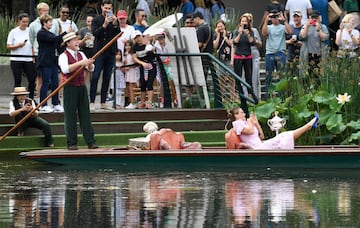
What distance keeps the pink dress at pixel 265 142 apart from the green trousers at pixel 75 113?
2333 mm

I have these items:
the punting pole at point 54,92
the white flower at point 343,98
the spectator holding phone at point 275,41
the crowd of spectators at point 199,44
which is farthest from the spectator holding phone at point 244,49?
the punting pole at point 54,92

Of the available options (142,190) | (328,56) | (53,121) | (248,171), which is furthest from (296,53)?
(142,190)

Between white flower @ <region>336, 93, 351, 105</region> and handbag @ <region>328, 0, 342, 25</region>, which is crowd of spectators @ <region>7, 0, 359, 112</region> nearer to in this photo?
handbag @ <region>328, 0, 342, 25</region>

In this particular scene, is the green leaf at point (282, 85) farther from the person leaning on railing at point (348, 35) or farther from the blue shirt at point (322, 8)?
the blue shirt at point (322, 8)

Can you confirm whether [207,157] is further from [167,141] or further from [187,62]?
[187,62]

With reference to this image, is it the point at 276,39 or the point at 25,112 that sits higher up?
the point at 276,39

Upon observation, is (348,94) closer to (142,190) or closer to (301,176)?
(301,176)

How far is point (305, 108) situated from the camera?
20.6 meters

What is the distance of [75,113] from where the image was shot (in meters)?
19.6

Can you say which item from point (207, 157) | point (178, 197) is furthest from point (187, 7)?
point (178, 197)

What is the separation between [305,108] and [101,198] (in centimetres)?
626

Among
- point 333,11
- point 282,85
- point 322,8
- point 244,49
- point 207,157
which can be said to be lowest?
point 207,157

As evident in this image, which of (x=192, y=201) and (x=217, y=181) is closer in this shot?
(x=192, y=201)

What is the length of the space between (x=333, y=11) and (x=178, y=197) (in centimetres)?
1375
